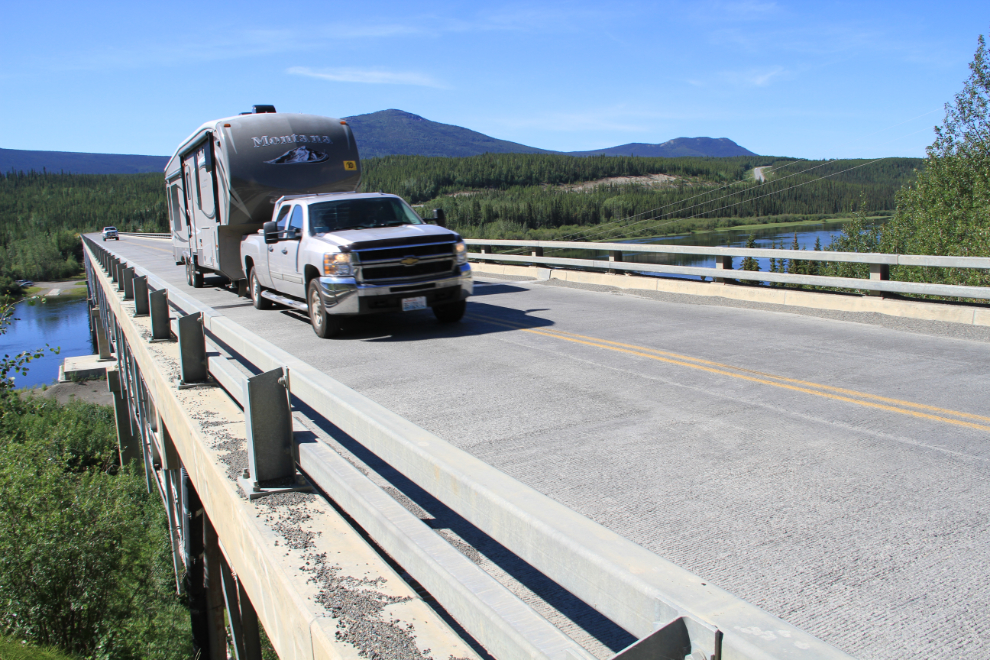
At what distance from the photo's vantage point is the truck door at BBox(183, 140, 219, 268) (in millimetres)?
15438

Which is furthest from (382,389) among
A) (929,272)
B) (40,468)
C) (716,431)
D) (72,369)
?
(72,369)

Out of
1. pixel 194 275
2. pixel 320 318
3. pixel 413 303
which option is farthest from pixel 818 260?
pixel 194 275

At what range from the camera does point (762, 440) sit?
5.41 metres

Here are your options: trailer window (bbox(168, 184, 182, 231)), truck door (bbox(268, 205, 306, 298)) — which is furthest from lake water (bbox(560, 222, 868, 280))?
truck door (bbox(268, 205, 306, 298))

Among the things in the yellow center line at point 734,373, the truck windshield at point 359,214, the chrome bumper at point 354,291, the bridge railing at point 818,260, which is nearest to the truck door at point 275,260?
the truck windshield at point 359,214

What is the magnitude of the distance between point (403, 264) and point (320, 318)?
1.50 meters

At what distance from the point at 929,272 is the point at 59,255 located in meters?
155

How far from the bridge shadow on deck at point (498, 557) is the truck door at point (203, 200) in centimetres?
1158

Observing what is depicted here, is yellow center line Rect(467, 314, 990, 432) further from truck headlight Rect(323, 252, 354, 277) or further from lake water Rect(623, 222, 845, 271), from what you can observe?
lake water Rect(623, 222, 845, 271)

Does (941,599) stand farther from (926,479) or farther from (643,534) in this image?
(926,479)

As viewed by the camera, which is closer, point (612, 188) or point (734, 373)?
point (734, 373)

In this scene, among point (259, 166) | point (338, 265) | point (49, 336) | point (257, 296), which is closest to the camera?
point (338, 265)

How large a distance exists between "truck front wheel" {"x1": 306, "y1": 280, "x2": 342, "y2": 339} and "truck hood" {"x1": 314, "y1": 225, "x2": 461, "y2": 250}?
74 cm

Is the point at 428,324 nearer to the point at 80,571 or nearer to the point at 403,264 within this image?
the point at 403,264
